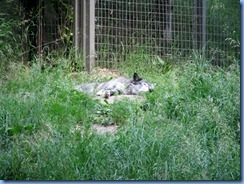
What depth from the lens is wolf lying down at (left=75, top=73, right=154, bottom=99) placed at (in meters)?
5.94

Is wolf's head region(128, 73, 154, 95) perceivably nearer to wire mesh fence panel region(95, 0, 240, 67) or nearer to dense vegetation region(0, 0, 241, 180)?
dense vegetation region(0, 0, 241, 180)

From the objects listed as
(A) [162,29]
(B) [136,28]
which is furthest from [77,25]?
(A) [162,29]

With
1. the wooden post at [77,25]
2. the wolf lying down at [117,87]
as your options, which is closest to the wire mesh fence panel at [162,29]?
the wooden post at [77,25]

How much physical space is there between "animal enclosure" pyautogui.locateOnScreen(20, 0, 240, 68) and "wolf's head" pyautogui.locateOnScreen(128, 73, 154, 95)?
971 mm

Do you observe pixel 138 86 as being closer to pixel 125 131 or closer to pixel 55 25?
pixel 125 131

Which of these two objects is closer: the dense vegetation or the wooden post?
the dense vegetation

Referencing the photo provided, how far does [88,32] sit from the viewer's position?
7.27m

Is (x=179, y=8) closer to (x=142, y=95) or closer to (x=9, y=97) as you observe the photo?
(x=142, y=95)

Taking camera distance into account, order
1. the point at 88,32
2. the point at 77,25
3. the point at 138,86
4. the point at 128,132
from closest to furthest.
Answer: the point at 128,132, the point at 138,86, the point at 88,32, the point at 77,25

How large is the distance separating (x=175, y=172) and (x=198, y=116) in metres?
1.00

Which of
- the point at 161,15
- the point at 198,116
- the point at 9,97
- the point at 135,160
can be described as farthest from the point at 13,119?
the point at 161,15

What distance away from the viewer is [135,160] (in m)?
3.88

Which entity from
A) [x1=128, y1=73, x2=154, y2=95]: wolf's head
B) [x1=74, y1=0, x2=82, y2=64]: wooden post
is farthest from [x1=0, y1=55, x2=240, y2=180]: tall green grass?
[x1=74, y1=0, x2=82, y2=64]: wooden post

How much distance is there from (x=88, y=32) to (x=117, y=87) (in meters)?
1.42
